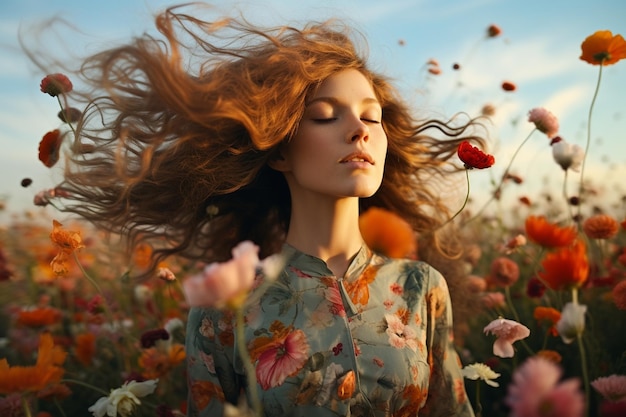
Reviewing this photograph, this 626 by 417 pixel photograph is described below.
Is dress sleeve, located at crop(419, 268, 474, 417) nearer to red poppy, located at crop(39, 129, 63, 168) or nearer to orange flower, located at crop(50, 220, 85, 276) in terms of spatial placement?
orange flower, located at crop(50, 220, 85, 276)

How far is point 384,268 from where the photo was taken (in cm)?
153

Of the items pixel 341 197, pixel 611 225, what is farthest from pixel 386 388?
pixel 611 225

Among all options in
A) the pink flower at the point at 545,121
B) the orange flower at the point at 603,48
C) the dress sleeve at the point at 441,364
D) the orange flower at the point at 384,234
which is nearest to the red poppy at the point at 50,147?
the orange flower at the point at 384,234

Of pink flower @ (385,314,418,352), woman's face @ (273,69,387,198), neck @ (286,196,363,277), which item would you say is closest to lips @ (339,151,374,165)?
woman's face @ (273,69,387,198)

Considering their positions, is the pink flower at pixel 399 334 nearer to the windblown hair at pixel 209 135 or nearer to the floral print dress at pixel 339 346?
the floral print dress at pixel 339 346

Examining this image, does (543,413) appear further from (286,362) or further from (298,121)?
(298,121)

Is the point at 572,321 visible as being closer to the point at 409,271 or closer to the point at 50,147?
the point at 409,271

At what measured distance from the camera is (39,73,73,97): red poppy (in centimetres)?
143

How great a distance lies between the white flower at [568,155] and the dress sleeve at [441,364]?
574 mm

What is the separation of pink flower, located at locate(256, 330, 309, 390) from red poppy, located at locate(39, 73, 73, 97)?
33.3 inches

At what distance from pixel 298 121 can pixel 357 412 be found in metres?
0.73

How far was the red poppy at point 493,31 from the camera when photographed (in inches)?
102

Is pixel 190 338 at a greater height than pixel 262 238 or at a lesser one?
lesser

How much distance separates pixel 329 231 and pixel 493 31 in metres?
1.62
